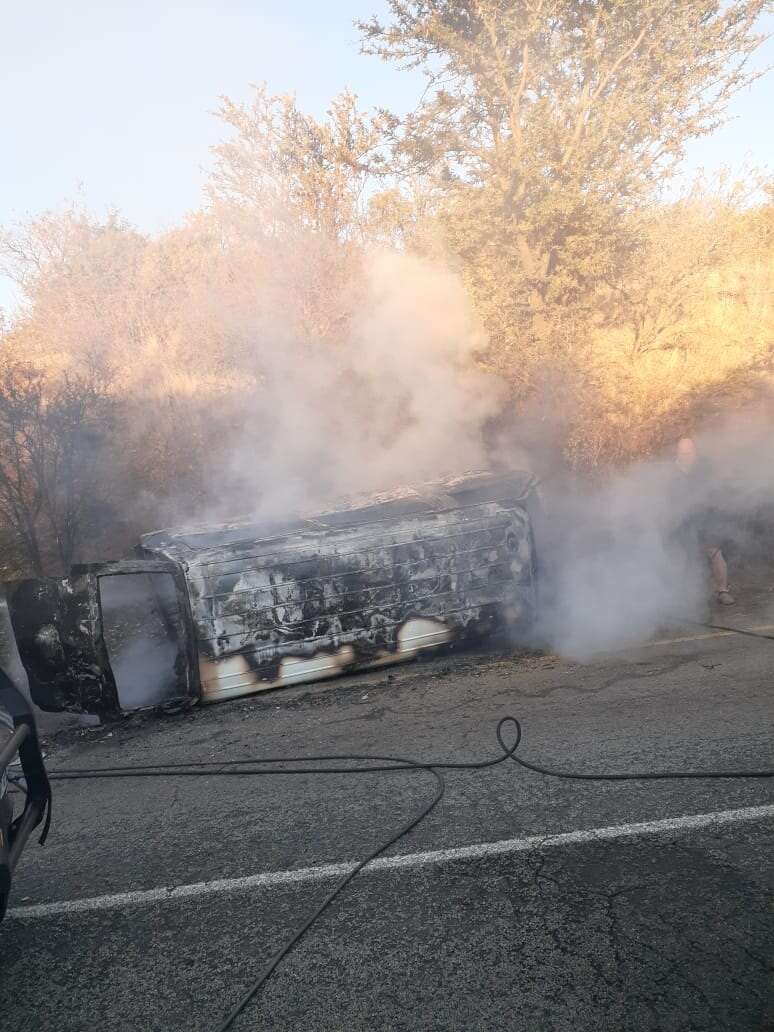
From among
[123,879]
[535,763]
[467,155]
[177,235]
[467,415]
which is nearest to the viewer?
[123,879]

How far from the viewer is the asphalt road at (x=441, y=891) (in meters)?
2.39

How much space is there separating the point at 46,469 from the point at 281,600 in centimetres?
636

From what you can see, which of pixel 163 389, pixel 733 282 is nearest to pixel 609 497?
pixel 733 282

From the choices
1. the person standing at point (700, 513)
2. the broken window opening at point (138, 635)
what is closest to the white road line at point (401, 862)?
the broken window opening at point (138, 635)

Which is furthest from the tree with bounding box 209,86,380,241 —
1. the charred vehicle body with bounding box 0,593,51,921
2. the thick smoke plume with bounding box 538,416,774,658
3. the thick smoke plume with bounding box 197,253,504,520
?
the charred vehicle body with bounding box 0,593,51,921

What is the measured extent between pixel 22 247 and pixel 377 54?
45.6 feet

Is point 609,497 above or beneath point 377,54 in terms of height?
beneath

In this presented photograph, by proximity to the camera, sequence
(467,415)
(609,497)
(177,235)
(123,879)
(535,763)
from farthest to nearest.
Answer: (177,235)
(467,415)
(609,497)
(535,763)
(123,879)

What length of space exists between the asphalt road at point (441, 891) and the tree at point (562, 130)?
26.5ft

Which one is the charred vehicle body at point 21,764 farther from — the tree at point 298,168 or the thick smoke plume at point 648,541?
the tree at point 298,168

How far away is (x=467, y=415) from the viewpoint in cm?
1115

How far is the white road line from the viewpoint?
124 inches

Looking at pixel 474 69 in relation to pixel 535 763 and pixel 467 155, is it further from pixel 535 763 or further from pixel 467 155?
pixel 535 763

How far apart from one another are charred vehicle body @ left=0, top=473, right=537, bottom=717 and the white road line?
247cm
